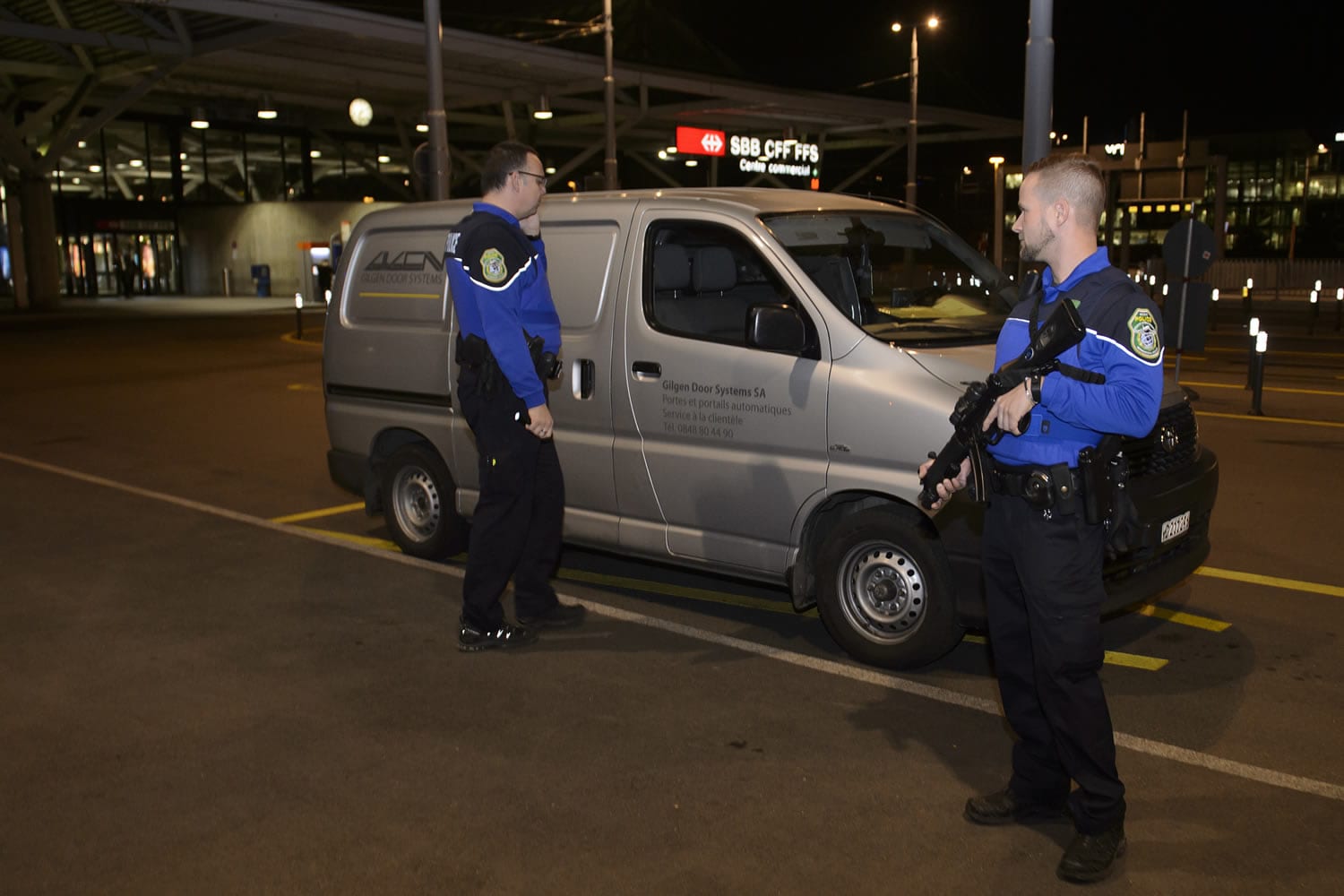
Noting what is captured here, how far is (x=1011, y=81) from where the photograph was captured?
7150 centimetres

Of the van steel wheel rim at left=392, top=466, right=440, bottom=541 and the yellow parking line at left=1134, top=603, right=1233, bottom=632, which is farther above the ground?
the van steel wheel rim at left=392, top=466, right=440, bottom=541

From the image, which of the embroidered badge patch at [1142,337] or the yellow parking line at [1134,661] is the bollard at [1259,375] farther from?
the embroidered badge patch at [1142,337]

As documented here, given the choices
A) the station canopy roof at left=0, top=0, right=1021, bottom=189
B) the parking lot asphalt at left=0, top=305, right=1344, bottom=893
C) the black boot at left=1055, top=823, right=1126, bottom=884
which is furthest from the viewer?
the station canopy roof at left=0, top=0, right=1021, bottom=189

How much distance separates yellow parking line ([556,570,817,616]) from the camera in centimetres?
637

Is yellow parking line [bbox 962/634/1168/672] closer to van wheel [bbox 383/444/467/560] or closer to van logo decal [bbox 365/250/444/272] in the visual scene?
van wheel [bbox 383/444/467/560]

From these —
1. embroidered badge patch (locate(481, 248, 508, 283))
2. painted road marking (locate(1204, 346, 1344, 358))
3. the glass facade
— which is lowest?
painted road marking (locate(1204, 346, 1344, 358))

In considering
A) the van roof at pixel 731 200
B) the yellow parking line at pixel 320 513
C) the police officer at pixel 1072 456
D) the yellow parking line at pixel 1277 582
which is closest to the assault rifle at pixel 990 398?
the police officer at pixel 1072 456

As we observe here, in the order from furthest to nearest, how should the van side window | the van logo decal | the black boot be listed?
the van logo decal → the van side window → the black boot

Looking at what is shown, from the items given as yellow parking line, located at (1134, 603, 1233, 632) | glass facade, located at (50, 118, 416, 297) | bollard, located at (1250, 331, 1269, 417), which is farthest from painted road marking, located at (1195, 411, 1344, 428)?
glass facade, located at (50, 118, 416, 297)

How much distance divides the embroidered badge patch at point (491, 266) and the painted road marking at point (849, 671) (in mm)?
1896

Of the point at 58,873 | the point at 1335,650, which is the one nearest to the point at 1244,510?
the point at 1335,650

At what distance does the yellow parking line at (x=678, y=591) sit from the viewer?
20.9 ft

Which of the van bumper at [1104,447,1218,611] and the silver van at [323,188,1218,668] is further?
the silver van at [323,188,1218,668]

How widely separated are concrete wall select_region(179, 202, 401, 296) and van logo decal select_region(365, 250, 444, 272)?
36.0 metres
